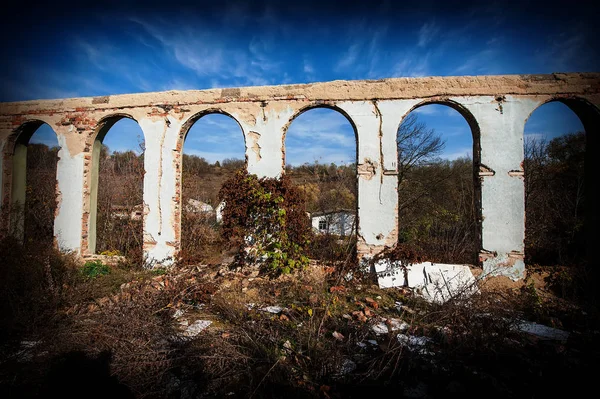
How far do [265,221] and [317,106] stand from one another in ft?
9.60

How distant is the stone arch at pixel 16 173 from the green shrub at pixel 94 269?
260 cm

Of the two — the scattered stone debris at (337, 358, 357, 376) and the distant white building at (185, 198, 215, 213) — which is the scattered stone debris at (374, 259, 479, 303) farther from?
the distant white building at (185, 198, 215, 213)

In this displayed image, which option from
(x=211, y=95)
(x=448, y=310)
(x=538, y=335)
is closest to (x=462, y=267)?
(x=538, y=335)

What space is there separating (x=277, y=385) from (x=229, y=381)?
19.6 inches

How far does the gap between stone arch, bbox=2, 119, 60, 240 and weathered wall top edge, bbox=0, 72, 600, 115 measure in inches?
19.3

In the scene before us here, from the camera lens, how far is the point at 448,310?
3531mm

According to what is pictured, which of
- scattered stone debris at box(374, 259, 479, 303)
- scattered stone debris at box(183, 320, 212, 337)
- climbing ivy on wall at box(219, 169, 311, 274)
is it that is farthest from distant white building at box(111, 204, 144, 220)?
scattered stone debris at box(374, 259, 479, 303)

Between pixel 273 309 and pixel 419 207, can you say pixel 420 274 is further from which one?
pixel 419 207

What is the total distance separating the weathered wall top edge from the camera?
5664mm

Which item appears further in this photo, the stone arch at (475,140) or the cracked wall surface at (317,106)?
the stone arch at (475,140)

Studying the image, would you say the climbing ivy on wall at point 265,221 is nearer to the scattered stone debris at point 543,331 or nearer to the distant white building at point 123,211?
the scattered stone debris at point 543,331

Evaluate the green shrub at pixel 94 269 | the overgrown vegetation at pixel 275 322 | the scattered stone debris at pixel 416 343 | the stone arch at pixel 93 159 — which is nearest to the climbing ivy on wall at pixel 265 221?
the overgrown vegetation at pixel 275 322

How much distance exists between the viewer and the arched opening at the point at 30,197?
7352 mm

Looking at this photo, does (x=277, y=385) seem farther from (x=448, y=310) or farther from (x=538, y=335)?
(x=538, y=335)
